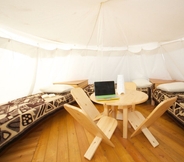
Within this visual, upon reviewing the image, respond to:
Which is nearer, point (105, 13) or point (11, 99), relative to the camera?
point (105, 13)

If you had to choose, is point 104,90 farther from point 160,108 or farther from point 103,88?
point 160,108

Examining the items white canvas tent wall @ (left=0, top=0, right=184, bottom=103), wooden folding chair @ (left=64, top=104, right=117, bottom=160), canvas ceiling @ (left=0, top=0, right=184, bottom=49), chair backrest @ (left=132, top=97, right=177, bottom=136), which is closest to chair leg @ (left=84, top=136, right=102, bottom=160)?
wooden folding chair @ (left=64, top=104, right=117, bottom=160)

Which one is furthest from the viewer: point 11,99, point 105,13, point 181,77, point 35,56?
point 181,77

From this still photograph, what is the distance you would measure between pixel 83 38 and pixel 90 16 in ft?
2.78

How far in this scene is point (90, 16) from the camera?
1.54 meters

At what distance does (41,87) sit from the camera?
238cm

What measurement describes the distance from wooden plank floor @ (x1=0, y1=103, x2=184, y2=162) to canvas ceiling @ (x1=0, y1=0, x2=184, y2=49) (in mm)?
1684

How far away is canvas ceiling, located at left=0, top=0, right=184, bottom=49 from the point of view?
1.18 m

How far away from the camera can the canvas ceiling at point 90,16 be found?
118cm

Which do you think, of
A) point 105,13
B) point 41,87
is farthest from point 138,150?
point 41,87

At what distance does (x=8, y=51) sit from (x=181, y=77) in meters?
3.77

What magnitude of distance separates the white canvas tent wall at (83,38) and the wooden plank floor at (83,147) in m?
0.99

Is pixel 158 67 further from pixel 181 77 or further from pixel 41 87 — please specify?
pixel 41 87

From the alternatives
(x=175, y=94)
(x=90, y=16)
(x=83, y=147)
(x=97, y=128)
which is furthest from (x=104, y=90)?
(x=175, y=94)
